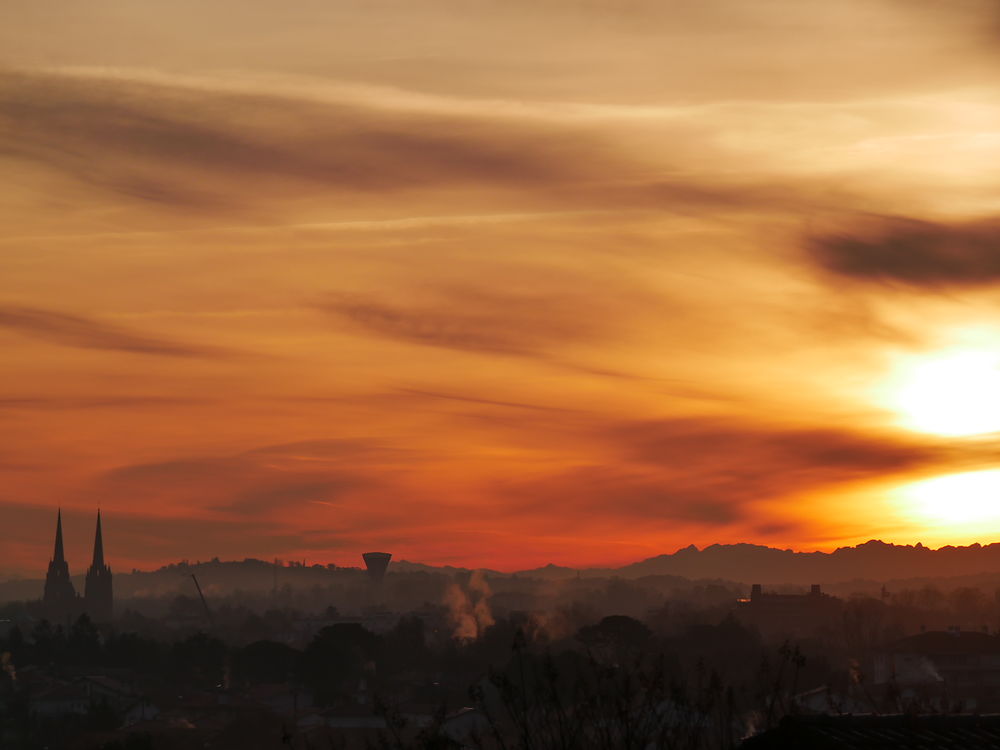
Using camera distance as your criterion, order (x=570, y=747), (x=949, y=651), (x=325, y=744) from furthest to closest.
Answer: (x=949, y=651), (x=325, y=744), (x=570, y=747)

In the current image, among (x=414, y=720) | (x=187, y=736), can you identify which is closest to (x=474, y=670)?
(x=414, y=720)

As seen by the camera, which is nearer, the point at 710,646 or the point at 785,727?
the point at 785,727

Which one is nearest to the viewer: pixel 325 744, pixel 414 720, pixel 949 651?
pixel 325 744

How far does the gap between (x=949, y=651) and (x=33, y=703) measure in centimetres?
7091

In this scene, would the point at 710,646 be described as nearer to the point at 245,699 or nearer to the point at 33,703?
the point at 245,699

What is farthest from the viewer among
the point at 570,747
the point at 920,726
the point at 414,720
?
the point at 414,720

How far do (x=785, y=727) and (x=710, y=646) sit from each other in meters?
116

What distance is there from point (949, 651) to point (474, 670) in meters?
42.2

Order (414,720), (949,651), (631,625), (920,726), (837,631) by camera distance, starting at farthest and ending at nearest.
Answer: (837,631) < (631,625) < (949,651) < (414,720) < (920,726)

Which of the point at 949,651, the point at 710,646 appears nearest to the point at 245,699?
the point at 710,646

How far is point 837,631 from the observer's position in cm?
18400

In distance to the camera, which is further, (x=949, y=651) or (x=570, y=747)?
(x=949, y=651)

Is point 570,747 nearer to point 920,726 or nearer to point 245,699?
point 920,726

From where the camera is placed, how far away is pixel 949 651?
403 feet
